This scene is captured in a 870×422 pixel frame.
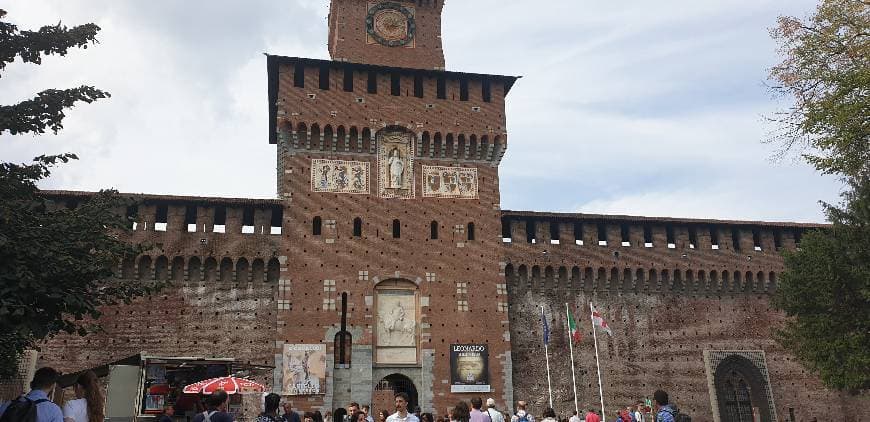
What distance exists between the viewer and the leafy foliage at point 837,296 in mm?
24250

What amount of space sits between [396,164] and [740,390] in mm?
18064

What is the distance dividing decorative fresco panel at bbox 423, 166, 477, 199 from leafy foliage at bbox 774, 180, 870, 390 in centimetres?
1267

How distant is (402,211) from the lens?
28109 mm

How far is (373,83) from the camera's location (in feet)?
97.8

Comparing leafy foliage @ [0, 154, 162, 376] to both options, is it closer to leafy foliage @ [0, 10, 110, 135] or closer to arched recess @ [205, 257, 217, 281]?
leafy foliage @ [0, 10, 110, 135]

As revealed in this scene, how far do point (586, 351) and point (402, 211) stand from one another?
9.70 meters

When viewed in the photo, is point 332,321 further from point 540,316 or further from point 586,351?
point 586,351

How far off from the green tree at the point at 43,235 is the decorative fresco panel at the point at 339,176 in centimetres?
1311

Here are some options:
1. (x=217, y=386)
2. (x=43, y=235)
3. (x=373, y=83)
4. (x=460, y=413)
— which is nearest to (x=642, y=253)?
(x=373, y=83)

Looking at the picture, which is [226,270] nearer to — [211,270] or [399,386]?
[211,270]

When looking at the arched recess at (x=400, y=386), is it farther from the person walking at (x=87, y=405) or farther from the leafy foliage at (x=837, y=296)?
the person walking at (x=87, y=405)

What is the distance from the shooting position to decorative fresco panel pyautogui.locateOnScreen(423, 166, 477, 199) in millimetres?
28750

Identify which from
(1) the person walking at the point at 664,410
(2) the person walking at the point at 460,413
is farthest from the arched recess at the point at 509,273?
(2) the person walking at the point at 460,413

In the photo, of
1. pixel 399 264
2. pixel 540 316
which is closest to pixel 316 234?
pixel 399 264
